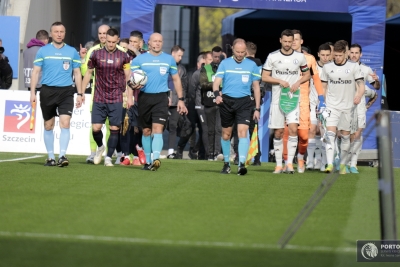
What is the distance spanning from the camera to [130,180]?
1277cm

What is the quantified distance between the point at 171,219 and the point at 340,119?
7377 mm

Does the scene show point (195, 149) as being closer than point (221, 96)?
No

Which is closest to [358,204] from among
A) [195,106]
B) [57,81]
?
[57,81]

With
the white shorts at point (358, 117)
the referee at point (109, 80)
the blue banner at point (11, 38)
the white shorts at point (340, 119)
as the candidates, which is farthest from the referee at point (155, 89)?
the blue banner at point (11, 38)

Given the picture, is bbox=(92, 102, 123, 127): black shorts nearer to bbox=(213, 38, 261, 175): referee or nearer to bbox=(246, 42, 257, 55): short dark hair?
bbox=(213, 38, 261, 175): referee

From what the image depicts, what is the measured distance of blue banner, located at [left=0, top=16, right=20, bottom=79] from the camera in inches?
805

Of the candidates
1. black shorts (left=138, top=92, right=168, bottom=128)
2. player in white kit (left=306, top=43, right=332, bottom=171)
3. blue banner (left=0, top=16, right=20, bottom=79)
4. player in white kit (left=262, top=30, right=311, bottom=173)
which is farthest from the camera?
blue banner (left=0, top=16, right=20, bottom=79)

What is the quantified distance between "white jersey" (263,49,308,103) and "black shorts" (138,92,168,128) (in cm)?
176

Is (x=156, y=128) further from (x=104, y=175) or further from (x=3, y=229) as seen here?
(x=3, y=229)

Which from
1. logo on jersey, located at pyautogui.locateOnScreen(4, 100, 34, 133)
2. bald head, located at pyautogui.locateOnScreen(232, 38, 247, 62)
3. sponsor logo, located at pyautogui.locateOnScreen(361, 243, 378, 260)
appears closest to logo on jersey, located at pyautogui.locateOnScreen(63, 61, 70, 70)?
bald head, located at pyautogui.locateOnScreen(232, 38, 247, 62)

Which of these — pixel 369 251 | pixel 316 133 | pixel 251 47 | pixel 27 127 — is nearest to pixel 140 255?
pixel 369 251

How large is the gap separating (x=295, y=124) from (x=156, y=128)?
2.27 metres

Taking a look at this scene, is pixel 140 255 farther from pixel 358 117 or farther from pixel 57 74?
pixel 358 117

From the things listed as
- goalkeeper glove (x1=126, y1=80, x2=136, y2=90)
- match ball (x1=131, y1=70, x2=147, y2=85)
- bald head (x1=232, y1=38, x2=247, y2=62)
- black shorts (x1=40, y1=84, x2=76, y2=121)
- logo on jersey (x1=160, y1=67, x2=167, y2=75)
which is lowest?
black shorts (x1=40, y1=84, x2=76, y2=121)
